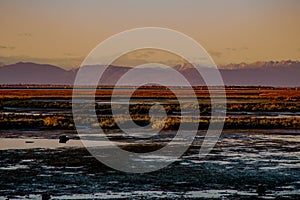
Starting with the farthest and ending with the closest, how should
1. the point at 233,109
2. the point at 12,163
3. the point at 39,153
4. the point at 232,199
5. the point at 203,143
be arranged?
the point at 233,109, the point at 203,143, the point at 39,153, the point at 12,163, the point at 232,199

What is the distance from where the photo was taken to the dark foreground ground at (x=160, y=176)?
660 inches

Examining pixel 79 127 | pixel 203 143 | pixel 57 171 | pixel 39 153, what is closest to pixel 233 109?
pixel 79 127

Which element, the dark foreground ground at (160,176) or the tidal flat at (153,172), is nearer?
the dark foreground ground at (160,176)

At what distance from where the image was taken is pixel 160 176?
1998cm

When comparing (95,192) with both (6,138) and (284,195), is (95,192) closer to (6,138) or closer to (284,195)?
(284,195)

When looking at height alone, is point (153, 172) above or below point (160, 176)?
above

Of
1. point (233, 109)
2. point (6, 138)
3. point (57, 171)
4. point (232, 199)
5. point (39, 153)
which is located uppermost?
point (233, 109)

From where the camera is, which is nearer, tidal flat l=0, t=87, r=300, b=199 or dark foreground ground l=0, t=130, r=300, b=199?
dark foreground ground l=0, t=130, r=300, b=199

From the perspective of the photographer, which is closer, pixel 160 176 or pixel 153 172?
pixel 160 176

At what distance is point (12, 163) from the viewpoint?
2256cm

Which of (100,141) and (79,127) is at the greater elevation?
(79,127)

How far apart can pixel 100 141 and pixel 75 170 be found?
398 inches

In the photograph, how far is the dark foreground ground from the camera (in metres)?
16.8

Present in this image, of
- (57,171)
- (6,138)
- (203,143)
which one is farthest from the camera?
(6,138)
